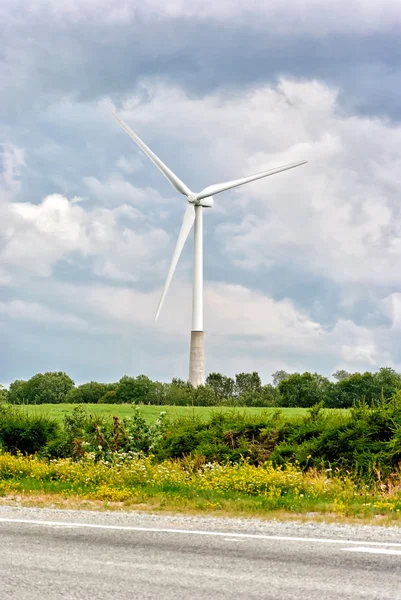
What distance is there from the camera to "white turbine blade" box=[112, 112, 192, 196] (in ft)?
180

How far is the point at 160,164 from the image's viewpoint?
5478 centimetres

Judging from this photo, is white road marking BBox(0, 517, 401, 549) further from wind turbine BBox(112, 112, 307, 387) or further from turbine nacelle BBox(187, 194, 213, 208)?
turbine nacelle BBox(187, 194, 213, 208)

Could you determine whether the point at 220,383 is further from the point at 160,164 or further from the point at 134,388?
the point at 160,164

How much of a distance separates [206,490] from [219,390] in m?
87.3

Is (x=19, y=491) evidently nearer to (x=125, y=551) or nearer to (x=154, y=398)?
(x=125, y=551)

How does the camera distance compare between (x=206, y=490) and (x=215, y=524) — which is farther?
(x=206, y=490)

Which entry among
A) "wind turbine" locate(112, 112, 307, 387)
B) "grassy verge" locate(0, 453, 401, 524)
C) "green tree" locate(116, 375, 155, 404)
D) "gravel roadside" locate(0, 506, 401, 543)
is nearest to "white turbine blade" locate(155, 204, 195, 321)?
"wind turbine" locate(112, 112, 307, 387)

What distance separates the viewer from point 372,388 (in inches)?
2763

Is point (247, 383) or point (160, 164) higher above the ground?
point (160, 164)

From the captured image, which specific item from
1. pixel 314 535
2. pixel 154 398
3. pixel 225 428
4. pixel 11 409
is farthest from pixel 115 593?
pixel 154 398

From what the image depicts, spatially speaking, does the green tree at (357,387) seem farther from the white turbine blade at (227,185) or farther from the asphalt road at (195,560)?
the asphalt road at (195,560)

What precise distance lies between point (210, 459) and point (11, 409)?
9361 mm

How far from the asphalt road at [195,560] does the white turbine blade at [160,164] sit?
45.1 metres

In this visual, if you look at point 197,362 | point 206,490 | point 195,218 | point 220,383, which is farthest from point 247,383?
point 206,490
